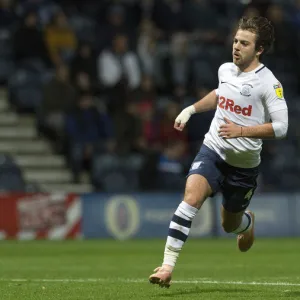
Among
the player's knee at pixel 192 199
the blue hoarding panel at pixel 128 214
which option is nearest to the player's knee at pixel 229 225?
the player's knee at pixel 192 199

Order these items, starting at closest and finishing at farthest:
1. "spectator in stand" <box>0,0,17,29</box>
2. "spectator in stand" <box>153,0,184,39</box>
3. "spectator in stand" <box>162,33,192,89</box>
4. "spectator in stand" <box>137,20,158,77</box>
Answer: "spectator in stand" <box>0,0,17,29</box> < "spectator in stand" <box>137,20,158,77</box> < "spectator in stand" <box>162,33,192,89</box> < "spectator in stand" <box>153,0,184,39</box>

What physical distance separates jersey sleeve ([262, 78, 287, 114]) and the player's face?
30 centimetres

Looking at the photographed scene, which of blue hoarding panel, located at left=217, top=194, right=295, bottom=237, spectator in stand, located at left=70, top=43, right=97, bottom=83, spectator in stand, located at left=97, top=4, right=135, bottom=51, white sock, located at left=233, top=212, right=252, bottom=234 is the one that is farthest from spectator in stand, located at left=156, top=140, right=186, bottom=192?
white sock, located at left=233, top=212, right=252, bottom=234

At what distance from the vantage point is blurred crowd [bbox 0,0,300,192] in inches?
771

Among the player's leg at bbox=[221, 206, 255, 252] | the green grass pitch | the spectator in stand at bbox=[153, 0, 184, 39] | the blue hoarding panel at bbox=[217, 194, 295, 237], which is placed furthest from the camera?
the spectator in stand at bbox=[153, 0, 184, 39]

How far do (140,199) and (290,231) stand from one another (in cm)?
305

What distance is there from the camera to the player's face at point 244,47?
891 cm

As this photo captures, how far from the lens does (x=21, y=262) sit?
1291cm

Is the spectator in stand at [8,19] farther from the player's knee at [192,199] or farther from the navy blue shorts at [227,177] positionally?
the player's knee at [192,199]

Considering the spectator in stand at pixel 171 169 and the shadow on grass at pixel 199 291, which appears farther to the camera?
the spectator in stand at pixel 171 169

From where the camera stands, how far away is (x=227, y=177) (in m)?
9.37

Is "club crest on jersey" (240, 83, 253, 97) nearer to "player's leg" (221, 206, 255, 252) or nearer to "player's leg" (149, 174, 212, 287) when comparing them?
"player's leg" (149, 174, 212, 287)

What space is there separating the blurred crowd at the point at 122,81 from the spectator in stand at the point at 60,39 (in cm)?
2

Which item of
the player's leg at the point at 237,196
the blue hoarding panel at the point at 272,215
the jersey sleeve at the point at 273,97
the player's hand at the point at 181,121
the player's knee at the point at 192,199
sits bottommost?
the blue hoarding panel at the point at 272,215
